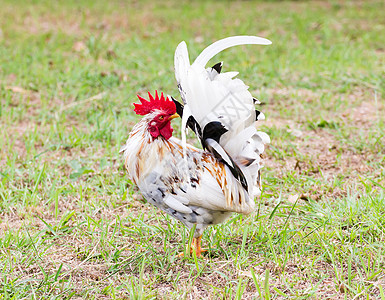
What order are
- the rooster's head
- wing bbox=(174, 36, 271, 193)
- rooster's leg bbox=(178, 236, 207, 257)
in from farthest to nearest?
rooster's leg bbox=(178, 236, 207, 257), the rooster's head, wing bbox=(174, 36, 271, 193)

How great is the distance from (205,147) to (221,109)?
28 cm

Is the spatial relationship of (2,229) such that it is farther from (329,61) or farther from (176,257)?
(329,61)

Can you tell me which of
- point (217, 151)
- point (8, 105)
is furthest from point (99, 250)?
point (8, 105)

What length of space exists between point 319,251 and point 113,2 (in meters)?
7.38

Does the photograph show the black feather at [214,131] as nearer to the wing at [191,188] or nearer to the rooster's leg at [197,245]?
the wing at [191,188]

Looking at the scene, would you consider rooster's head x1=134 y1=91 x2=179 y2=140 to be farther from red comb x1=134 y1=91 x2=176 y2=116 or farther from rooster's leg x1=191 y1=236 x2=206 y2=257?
rooster's leg x1=191 y1=236 x2=206 y2=257

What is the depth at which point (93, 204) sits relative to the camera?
3486 millimetres

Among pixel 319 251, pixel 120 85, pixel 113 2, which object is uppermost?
pixel 113 2

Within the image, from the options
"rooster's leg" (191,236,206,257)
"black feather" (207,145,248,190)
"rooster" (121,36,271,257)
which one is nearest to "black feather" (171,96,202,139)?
"rooster" (121,36,271,257)

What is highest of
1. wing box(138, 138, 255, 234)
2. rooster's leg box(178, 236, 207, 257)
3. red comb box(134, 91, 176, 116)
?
red comb box(134, 91, 176, 116)

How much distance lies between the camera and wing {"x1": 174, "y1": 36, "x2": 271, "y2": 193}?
254cm

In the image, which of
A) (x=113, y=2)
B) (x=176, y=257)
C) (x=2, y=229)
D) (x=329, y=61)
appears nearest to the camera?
(x=176, y=257)

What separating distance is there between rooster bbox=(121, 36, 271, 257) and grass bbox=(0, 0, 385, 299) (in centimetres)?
35

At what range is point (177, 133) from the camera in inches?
181
